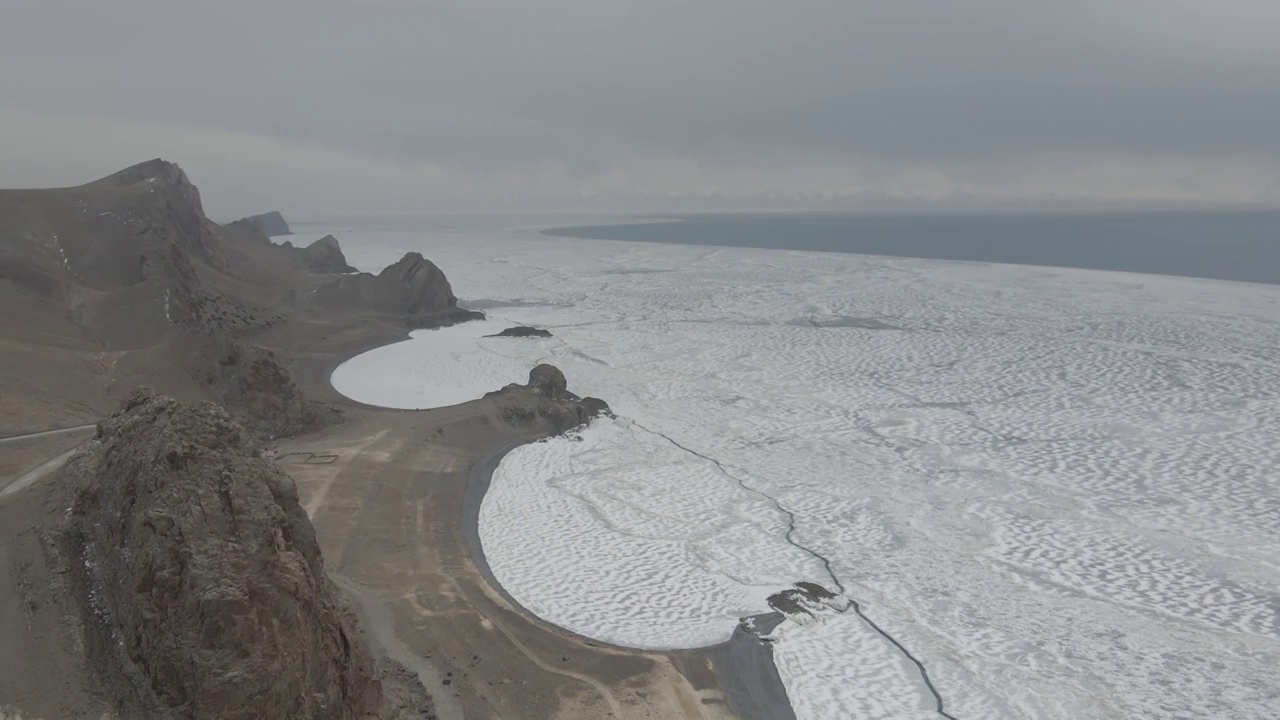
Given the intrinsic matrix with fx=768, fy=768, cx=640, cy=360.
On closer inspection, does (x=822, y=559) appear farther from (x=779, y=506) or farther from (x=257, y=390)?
(x=257, y=390)

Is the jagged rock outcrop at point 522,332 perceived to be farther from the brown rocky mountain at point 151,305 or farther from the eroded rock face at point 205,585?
the eroded rock face at point 205,585

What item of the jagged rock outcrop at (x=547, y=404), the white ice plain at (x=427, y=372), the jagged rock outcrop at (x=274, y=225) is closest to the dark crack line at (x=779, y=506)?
the jagged rock outcrop at (x=547, y=404)

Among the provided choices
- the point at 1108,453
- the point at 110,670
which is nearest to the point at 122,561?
the point at 110,670

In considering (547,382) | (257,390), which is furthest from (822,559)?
(257,390)

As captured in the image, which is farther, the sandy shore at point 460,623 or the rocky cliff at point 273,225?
the rocky cliff at point 273,225

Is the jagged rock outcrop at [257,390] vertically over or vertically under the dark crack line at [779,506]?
over

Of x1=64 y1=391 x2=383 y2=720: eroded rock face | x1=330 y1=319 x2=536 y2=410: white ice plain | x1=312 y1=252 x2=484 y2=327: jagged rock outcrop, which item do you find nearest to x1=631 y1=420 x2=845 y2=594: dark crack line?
x1=330 y1=319 x2=536 y2=410: white ice plain
